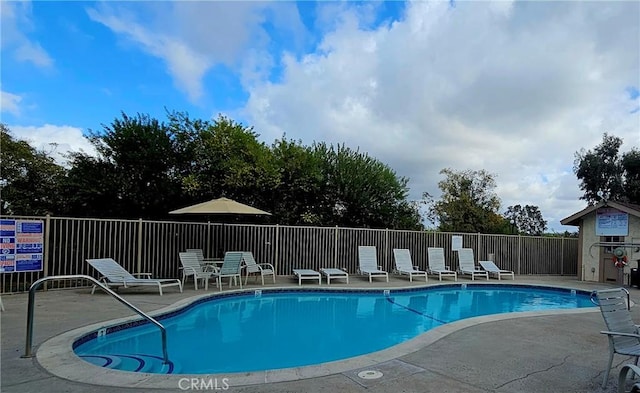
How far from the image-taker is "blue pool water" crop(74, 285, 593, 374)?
204 inches

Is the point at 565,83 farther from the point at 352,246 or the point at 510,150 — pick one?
the point at 352,246

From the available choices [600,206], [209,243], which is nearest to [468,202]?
[600,206]

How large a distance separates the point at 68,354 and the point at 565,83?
533 inches

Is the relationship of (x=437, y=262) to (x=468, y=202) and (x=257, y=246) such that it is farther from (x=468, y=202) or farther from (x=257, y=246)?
(x=468, y=202)

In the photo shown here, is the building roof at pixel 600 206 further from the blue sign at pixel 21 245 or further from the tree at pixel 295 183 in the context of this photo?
the blue sign at pixel 21 245

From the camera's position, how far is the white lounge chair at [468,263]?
14.2m

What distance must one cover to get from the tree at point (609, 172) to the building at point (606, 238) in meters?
9.13

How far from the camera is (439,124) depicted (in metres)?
15.9

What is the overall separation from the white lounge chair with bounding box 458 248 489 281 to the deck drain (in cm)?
1124

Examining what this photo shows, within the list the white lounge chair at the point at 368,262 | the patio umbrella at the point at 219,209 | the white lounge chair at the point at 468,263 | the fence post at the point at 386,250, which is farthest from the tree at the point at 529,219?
the patio umbrella at the point at 219,209

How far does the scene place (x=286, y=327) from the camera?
7.20 m

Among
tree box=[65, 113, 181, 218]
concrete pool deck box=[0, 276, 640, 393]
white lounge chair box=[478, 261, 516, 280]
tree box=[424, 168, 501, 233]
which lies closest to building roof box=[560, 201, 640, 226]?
white lounge chair box=[478, 261, 516, 280]

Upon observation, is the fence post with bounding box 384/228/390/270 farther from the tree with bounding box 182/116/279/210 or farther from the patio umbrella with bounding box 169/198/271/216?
the patio umbrella with bounding box 169/198/271/216

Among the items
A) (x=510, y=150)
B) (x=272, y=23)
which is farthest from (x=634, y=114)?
(x=272, y=23)
